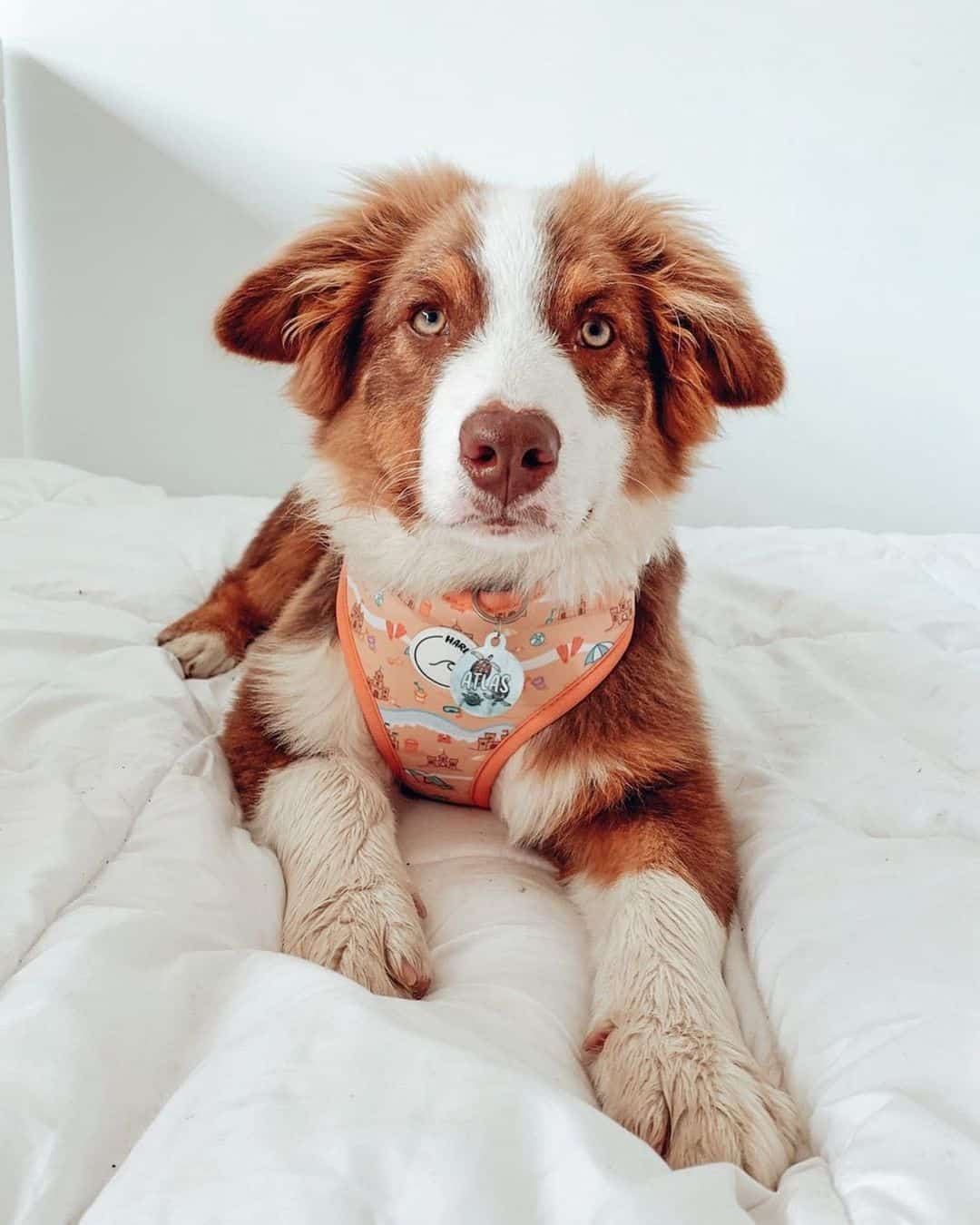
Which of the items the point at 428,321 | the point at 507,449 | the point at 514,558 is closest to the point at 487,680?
the point at 514,558

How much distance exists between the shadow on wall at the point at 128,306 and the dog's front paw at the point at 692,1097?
2996mm

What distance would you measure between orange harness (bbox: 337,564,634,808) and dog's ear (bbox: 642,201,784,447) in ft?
1.08

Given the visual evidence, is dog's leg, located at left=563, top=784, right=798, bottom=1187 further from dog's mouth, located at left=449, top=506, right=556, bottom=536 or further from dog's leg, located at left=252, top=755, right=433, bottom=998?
dog's mouth, located at left=449, top=506, right=556, bottom=536

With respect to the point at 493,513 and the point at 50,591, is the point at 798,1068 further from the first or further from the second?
the point at 50,591

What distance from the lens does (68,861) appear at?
1.41 metres

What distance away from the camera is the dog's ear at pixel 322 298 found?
6.09 feet

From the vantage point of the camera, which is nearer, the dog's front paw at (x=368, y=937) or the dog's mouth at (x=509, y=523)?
the dog's front paw at (x=368, y=937)

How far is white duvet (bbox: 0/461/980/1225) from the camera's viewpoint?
95 centimetres

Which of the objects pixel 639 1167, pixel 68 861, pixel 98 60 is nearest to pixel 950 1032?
pixel 639 1167

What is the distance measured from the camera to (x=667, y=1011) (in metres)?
1.34

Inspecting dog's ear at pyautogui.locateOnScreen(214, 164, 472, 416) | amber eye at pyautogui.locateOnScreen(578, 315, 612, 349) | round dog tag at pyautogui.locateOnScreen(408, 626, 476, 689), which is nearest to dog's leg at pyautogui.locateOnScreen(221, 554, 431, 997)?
round dog tag at pyautogui.locateOnScreen(408, 626, 476, 689)

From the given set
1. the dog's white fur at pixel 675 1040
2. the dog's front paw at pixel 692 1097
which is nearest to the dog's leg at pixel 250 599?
the dog's white fur at pixel 675 1040

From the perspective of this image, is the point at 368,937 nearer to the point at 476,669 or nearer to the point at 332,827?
the point at 332,827

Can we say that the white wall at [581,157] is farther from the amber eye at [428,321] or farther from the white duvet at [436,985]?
the amber eye at [428,321]
